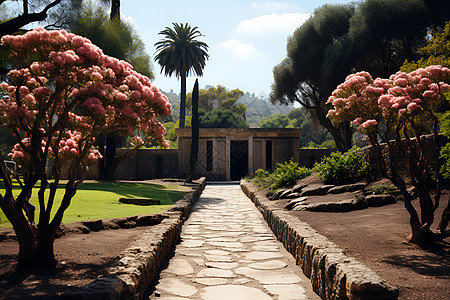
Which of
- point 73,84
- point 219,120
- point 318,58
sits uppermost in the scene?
point 318,58

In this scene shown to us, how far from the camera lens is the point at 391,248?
17.3 ft

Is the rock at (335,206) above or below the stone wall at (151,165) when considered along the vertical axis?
below

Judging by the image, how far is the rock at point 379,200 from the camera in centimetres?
885

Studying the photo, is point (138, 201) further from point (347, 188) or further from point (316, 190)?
point (347, 188)

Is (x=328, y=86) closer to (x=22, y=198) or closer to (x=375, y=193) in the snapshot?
(x=375, y=193)

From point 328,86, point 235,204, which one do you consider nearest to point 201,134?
point 328,86

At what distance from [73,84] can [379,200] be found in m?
6.97

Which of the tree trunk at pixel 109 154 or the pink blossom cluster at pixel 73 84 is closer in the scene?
the pink blossom cluster at pixel 73 84

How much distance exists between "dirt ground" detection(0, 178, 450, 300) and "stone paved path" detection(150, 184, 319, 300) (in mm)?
765

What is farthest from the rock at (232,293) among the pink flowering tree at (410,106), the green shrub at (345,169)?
the green shrub at (345,169)

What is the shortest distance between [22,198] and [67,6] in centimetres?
1685

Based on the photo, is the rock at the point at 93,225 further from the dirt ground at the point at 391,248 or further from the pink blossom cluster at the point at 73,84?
the dirt ground at the point at 391,248

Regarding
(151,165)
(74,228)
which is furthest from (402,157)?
(151,165)

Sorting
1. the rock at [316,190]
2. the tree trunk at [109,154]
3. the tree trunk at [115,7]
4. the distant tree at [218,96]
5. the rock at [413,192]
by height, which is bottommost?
the rock at [316,190]
